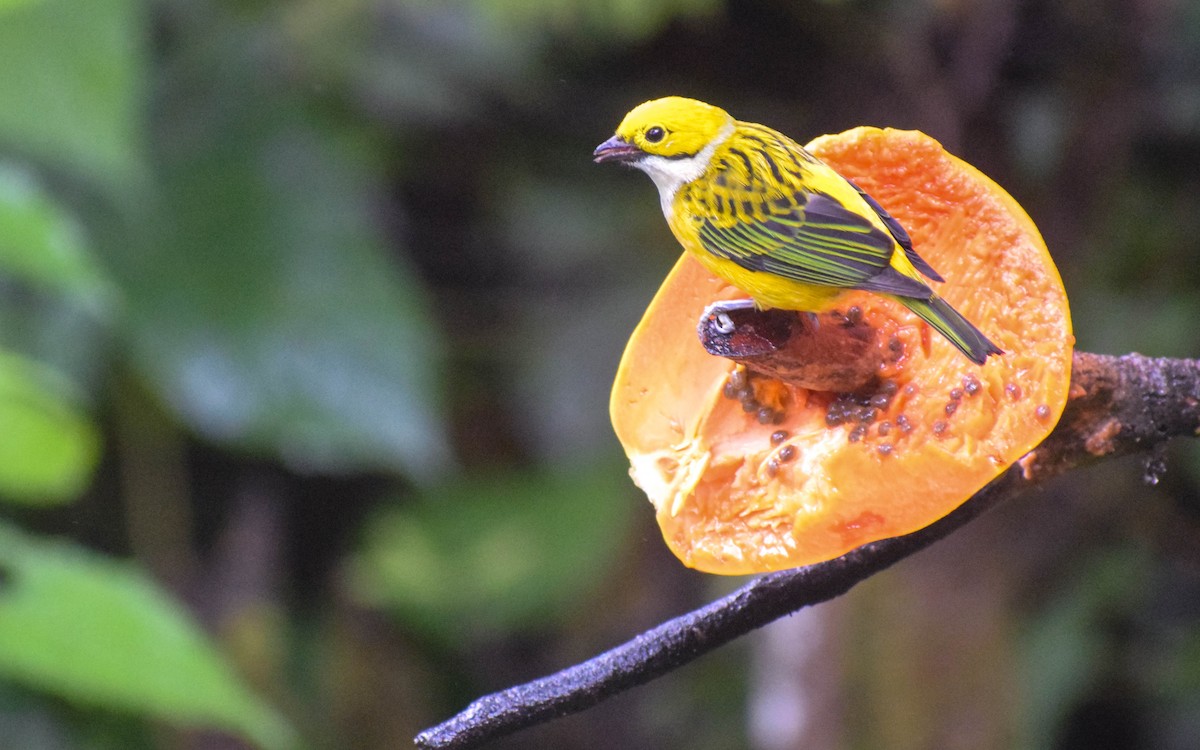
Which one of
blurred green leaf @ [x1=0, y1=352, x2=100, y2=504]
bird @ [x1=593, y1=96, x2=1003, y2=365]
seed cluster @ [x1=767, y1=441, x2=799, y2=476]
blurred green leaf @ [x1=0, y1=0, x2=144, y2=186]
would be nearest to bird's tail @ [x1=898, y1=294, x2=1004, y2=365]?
bird @ [x1=593, y1=96, x2=1003, y2=365]

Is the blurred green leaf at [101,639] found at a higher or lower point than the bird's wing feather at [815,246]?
lower

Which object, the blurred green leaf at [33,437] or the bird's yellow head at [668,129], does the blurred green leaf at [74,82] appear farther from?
the bird's yellow head at [668,129]

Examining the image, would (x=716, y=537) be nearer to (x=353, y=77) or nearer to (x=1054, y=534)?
(x=1054, y=534)

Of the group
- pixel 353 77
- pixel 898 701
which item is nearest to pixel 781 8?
pixel 898 701

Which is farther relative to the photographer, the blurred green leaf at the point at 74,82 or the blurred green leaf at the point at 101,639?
the blurred green leaf at the point at 74,82

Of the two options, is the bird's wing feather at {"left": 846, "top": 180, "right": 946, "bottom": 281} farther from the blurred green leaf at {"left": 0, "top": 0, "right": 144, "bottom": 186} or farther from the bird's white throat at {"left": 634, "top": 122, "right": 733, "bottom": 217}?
the blurred green leaf at {"left": 0, "top": 0, "right": 144, "bottom": 186}

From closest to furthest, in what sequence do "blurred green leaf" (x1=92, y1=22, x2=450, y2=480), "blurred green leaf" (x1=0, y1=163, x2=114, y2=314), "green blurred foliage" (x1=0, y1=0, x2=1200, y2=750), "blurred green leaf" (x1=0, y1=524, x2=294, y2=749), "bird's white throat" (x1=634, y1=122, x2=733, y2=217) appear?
"bird's white throat" (x1=634, y1=122, x2=733, y2=217) → "blurred green leaf" (x1=0, y1=163, x2=114, y2=314) → "blurred green leaf" (x1=0, y1=524, x2=294, y2=749) → "green blurred foliage" (x1=0, y1=0, x2=1200, y2=750) → "blurred green leaf" (x1=92, y1=22, x2=450, y2=480)

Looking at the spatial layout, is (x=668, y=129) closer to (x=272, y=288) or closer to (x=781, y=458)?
(x=781, y=458)

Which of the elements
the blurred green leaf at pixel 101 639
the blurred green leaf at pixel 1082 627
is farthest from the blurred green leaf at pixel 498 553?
the blurred green leaf at pixel 101 639

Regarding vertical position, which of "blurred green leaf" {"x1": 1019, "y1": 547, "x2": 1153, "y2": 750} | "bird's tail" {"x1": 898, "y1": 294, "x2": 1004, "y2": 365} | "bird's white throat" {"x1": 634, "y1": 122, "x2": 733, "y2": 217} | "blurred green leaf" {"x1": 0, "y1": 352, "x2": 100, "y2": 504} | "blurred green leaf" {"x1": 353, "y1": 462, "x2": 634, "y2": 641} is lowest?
"blurred green leaf" {"x1": 1019, "y1": 547, "x2": 1153, "y2": 750}
